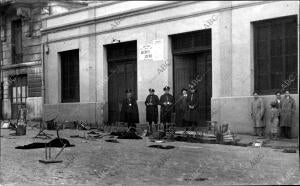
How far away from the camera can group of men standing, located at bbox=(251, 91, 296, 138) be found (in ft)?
45.6

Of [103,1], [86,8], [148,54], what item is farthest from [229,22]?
[86,8]

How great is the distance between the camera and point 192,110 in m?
14.4

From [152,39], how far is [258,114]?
12.9 ft

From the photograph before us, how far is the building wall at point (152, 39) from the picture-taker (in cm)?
745

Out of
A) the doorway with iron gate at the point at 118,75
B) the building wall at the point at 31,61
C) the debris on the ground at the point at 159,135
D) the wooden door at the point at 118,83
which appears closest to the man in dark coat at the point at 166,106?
the debris on the ground at the point at 159,135

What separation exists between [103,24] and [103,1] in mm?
1333

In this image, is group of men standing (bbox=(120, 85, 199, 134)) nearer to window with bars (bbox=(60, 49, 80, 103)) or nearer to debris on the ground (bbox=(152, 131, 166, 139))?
debris on the ground (bbox=(152, 131, 166, 139))

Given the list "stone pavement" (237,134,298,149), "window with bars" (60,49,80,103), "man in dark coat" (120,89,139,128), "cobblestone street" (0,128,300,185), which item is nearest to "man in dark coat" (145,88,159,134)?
"man in dark coat" (120,89,139,128)

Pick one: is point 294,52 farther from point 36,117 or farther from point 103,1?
point 36,117

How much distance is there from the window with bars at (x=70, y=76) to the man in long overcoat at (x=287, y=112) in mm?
8955

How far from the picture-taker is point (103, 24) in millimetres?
18672

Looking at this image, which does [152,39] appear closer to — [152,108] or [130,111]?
[152,108]

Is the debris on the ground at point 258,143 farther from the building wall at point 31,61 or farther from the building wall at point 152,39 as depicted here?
the building wall at point 31,61

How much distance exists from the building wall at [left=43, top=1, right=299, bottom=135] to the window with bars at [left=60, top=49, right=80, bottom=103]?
28cm
